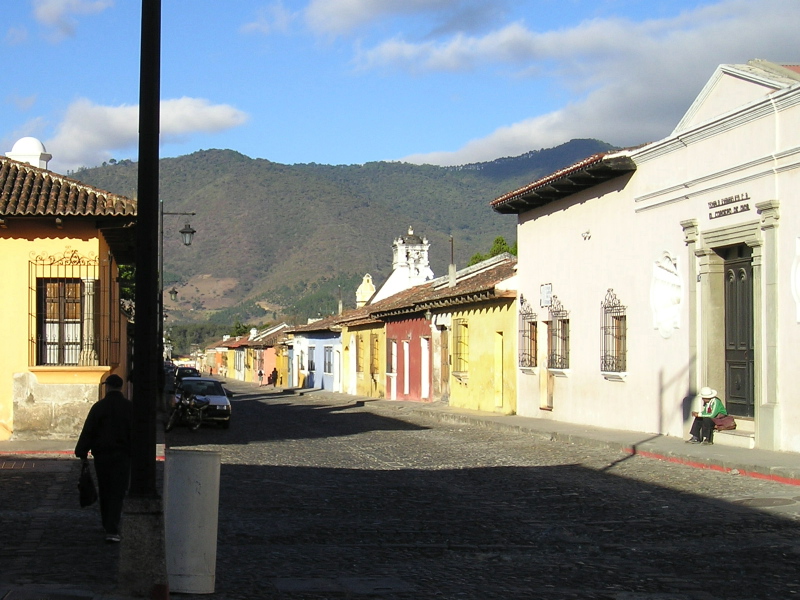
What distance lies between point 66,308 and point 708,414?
438 inches

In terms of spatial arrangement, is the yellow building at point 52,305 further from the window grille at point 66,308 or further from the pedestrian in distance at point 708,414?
the pedestrian in distance at point 708,414

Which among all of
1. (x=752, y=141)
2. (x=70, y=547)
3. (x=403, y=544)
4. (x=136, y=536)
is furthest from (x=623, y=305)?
(x=136, y=536)

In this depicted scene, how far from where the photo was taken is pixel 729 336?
18266 millimetres

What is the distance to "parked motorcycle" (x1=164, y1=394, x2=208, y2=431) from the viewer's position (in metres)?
24.6

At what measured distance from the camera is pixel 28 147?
22594 millimetres

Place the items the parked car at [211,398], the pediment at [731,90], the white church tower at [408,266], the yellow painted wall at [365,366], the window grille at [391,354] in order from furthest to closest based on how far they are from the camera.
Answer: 1. the white church tower at [408,266]
2. the yellow painted wall at [365,366]
3. the window grille at [391,354]
4. the parked car at [211,398]
5. the pediment at [731,90]

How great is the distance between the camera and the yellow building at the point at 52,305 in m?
18.2

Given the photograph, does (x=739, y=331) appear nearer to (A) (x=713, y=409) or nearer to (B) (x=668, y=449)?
(A) (x=713, y=409)

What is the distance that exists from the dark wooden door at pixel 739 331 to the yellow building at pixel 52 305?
10.2m

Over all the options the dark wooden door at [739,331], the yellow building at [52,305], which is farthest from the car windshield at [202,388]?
the dark wooden door at [739,331]

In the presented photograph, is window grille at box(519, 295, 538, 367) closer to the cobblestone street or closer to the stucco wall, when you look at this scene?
the stucco wall

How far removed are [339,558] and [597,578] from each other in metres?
2.06

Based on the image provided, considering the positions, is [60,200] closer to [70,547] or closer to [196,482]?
[70,547]

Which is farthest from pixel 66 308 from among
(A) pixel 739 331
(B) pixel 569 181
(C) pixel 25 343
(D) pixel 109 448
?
(A) pixel 739 331
